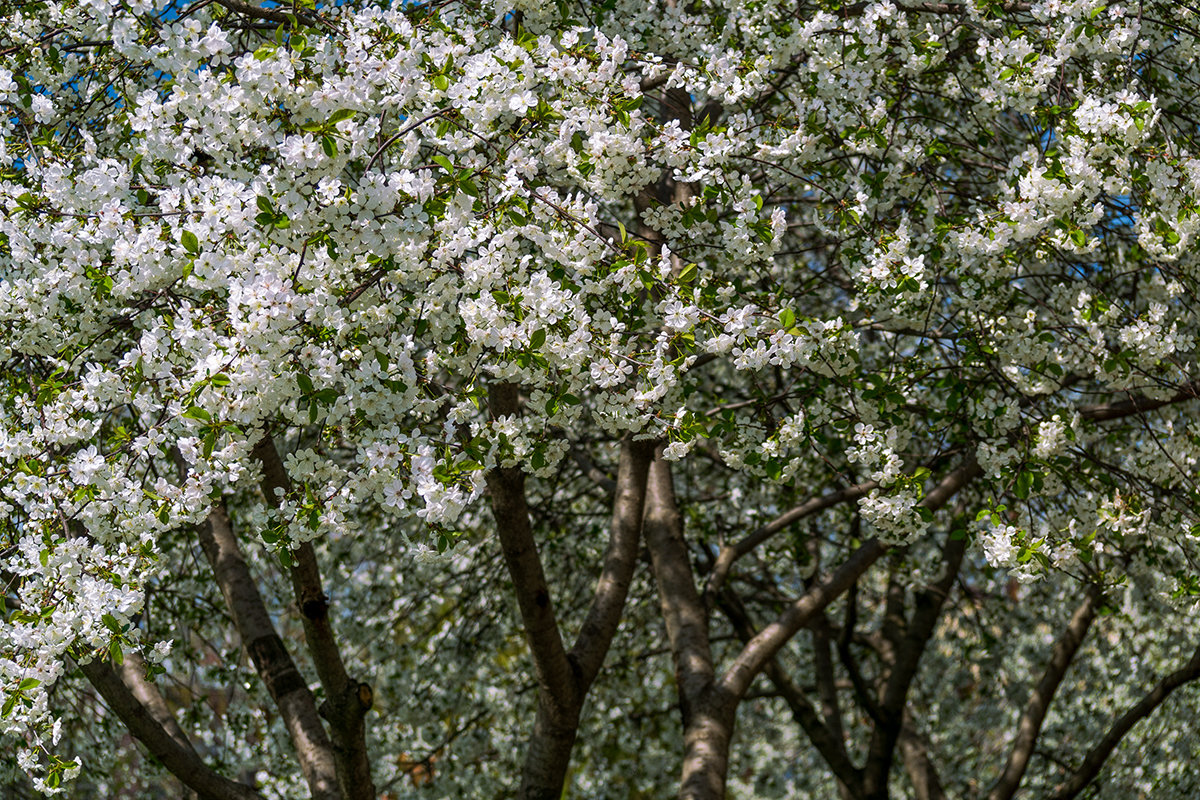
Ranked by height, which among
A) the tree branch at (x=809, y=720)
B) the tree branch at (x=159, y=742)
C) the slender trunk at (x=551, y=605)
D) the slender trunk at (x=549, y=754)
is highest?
the tree branch at (x=809, y=720)

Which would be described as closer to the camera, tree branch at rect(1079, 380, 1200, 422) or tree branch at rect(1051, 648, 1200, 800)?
tree branch at rect(1079, 380, 1200, 422)

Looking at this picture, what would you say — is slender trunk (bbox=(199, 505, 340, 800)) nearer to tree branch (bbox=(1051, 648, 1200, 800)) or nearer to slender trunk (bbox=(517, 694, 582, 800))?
slender trunk (bbox=(517, 694, 582, 800))

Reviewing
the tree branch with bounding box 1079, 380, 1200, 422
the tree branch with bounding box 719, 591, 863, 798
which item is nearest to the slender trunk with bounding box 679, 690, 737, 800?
the tree branch with bounding box 719, 591, 863, 798

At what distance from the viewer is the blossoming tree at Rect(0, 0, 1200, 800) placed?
11.3ft

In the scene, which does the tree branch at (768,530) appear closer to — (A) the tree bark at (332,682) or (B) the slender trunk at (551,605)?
(B) the slender trunk at (551,605)

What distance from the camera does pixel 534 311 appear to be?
11.7 ft

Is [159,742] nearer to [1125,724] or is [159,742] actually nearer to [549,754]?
[549,754]

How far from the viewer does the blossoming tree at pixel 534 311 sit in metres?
3.43

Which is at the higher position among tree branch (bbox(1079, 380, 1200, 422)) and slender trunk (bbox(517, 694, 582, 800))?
tree branch (bbox(1079, 380, 1200, 422))

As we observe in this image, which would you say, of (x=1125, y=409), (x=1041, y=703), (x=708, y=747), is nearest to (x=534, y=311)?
(x=708, y=747)

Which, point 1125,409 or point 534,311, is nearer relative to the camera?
point 534,311

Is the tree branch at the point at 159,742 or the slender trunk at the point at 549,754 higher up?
the slender trunk at the point at 549,754

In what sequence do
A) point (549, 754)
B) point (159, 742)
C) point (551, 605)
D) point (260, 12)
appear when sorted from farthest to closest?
point (549, 754) < point (551, 605) < point (159, 742) < point (260, 12)

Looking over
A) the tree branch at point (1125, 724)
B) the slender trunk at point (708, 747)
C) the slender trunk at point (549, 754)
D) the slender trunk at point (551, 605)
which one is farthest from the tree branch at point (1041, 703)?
the slender trunk at point (549, 754)
